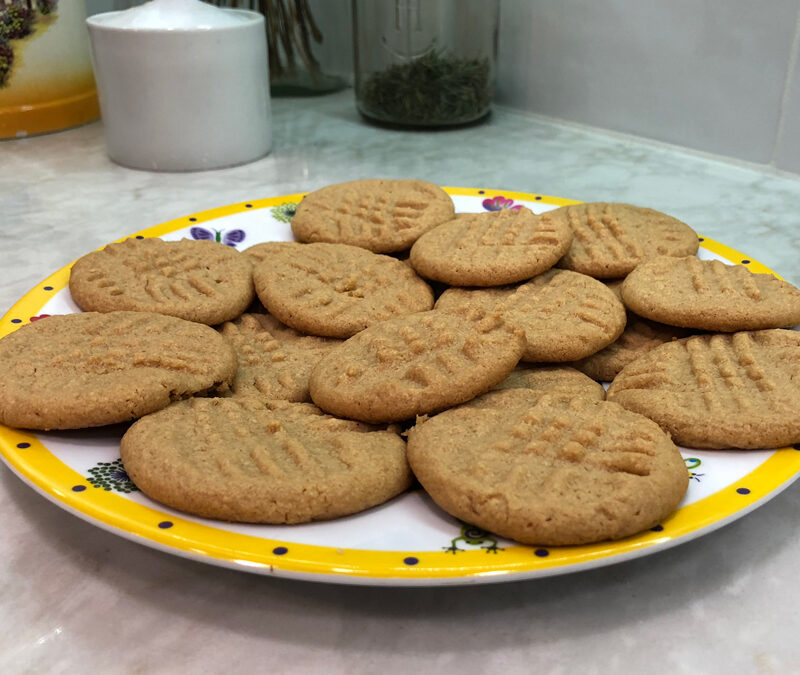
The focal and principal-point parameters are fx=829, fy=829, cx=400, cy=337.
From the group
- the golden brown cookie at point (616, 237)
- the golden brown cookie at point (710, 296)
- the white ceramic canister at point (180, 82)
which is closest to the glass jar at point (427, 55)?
the white ceramic canister at point (180, 82)

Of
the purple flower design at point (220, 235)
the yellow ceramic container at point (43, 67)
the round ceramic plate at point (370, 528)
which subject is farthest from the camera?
the yellow ceramic container at point (43, 67)

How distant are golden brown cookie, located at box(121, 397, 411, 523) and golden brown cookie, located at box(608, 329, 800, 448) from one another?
0.27 meters

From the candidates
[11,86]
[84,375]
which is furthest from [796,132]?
[11,86]

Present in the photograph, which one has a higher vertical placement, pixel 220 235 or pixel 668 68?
pixel 668 68

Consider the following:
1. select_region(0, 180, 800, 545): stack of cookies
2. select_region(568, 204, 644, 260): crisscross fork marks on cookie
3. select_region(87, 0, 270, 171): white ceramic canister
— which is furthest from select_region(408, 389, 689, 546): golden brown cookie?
select_region(87, 0, 270, 171): white ceramic canister

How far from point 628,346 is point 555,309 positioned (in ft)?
0.34

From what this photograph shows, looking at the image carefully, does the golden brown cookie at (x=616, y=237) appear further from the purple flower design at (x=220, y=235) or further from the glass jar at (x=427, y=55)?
the glass jar at (x=427, y=55)

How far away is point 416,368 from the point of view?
82 cm

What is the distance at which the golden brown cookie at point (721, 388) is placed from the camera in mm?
781

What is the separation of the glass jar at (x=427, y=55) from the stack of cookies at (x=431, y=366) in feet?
2.86

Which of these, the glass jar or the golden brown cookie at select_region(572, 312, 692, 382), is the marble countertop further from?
the glass jar

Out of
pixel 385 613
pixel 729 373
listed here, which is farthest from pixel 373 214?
pixel 385 613

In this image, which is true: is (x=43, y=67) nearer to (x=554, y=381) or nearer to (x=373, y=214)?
(x=373, y=214)

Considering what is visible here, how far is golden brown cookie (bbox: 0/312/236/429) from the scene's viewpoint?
0.79 metres
